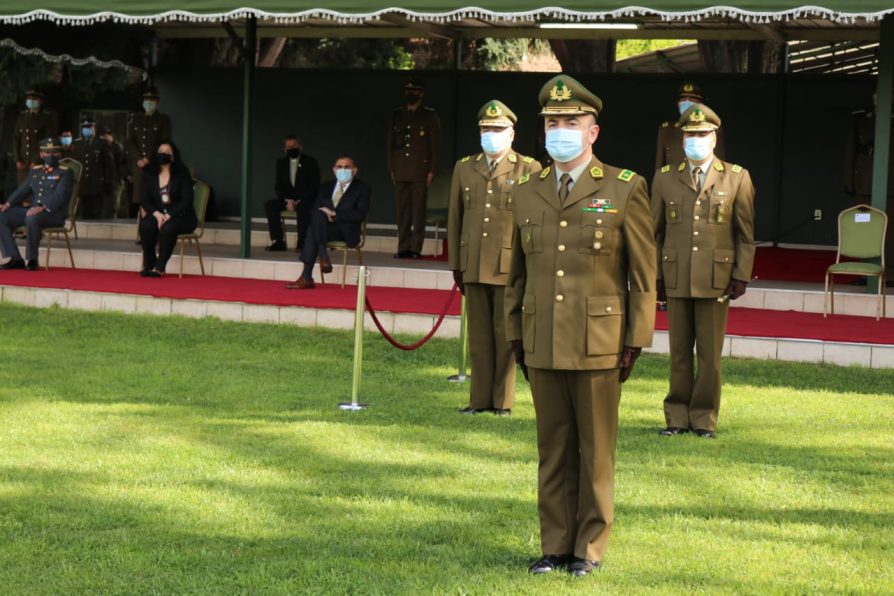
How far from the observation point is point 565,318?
5.48 metres

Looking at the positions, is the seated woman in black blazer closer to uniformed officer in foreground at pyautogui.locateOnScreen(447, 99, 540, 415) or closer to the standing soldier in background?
the standing soldier in background

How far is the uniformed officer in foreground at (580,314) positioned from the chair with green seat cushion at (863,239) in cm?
769

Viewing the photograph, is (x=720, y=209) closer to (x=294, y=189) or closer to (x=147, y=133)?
(x=294, y=189)

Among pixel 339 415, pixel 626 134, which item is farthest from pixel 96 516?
pixel 626 134

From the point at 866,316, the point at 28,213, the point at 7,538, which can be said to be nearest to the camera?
the point at 7,538

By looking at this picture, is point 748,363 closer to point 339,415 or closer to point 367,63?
point 339,415

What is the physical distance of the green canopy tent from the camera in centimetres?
1288

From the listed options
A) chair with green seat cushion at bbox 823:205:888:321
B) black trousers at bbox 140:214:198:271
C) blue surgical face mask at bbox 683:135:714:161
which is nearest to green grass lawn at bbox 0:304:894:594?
blue surgical face mask at bbox 683:135:714:161

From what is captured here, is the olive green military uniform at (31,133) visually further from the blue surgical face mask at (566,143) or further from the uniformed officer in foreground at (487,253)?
the blue surgical face mask at (566,143)

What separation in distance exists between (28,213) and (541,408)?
10.9 meters

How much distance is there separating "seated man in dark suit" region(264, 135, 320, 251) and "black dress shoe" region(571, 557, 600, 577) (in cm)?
1186

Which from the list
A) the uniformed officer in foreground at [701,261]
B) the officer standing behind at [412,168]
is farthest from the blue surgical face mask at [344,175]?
the uniformed officer in foreground at [701,261]

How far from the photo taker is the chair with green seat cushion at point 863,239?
42.0 ft

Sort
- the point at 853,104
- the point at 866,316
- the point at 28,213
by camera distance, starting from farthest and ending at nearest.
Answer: the point at 853,104
the point at 28,213
the point at 866,316
